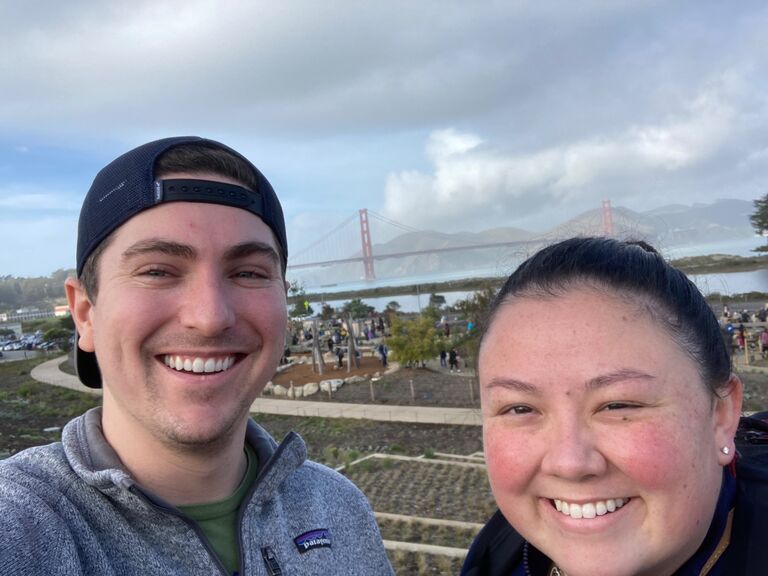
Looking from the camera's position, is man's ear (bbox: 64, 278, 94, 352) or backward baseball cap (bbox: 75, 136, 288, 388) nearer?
backward baseball cap (bbox: 75, 136, 288, 388)

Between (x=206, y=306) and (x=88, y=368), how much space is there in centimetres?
63

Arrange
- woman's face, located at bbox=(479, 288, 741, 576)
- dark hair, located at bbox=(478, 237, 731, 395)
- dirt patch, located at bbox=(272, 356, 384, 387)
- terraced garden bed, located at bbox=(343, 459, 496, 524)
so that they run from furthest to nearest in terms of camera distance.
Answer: dirt patch, located at bbox=(272, 356, 384, 387)
terraced garden bed, located at bbox=(343, 459, 496, 524)
dark hair, located at bbox=(478, 237, 731, 395)
woman's face, located at bbox=(479, 288, 741, 576)

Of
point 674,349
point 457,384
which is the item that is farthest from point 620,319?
point 457,384

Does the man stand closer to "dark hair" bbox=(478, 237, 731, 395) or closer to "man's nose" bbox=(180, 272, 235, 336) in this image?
"man's nose" bbox=(180, 272, 235, 336)

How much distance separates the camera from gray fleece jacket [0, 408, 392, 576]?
1.15m

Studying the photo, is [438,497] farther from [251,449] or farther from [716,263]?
[716,263]

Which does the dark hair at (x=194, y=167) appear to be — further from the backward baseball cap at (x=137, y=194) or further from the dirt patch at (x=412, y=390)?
the dirt patch at (x=412, y=390)

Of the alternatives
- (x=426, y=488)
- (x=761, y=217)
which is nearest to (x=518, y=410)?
(x=426, y=488)

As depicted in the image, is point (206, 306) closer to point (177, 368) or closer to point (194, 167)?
point (177, 368)

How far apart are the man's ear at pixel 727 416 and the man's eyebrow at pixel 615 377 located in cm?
25

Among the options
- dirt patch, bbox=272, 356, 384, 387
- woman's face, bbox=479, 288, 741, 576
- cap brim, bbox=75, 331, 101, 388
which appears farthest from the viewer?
dirt patch, bbox=272, 356, 384, 387

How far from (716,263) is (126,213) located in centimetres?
5319

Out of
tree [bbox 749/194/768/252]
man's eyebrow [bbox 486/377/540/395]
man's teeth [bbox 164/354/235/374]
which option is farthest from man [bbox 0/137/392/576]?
tree [bbox 749/194/768/252]

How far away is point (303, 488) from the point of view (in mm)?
1792
